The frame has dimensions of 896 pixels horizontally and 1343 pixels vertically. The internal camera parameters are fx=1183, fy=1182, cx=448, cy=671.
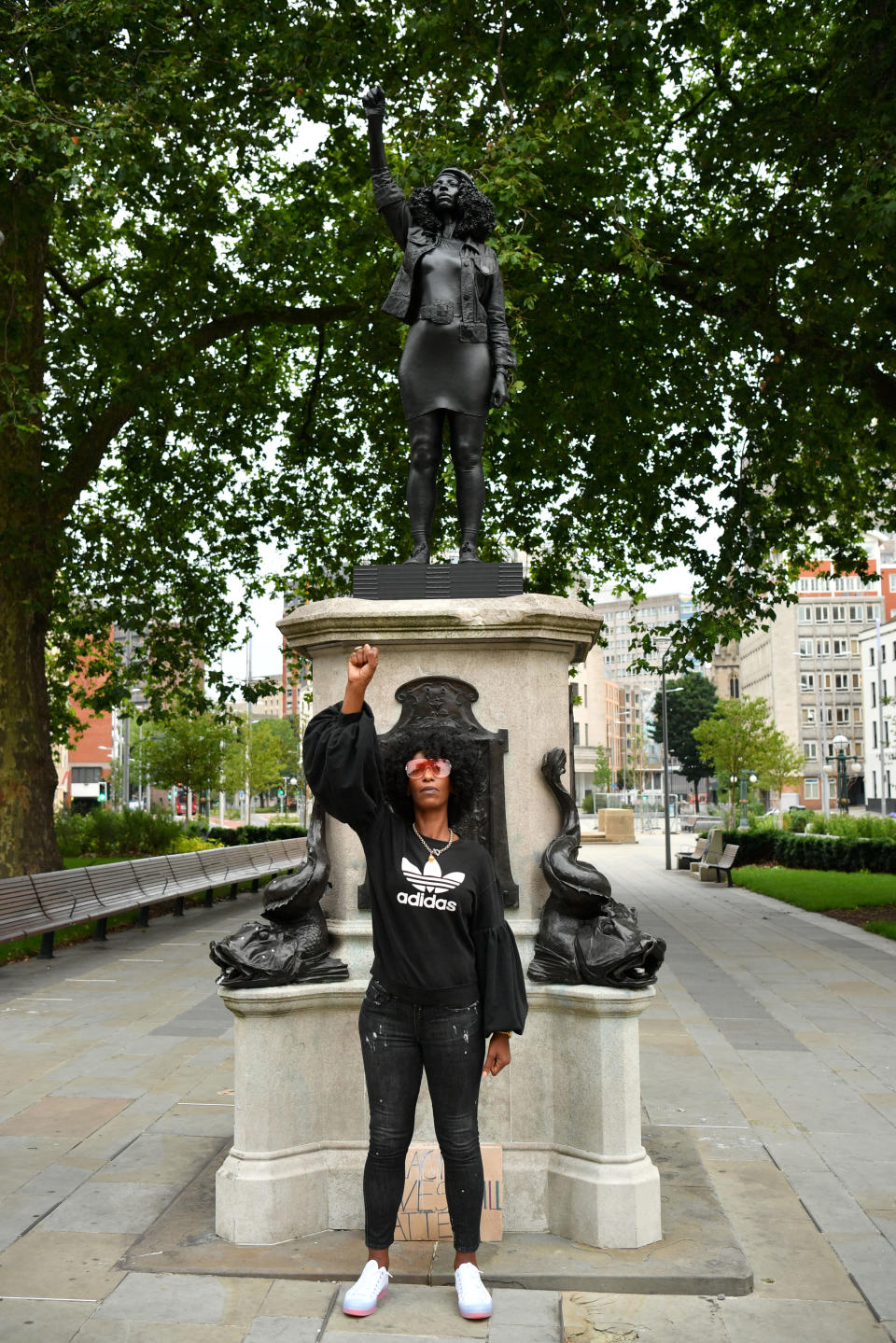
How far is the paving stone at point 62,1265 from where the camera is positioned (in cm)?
410

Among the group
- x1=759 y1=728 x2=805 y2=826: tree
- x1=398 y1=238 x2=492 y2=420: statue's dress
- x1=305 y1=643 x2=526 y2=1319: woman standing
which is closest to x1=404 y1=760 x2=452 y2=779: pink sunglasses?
x1=305 y1=643 x2=526 y2=1319: woman standing

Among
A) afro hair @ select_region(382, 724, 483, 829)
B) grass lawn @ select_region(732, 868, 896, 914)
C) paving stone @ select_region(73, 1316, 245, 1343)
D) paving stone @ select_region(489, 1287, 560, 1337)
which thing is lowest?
grass lawn @ select_region(732, 868, 896, 914)

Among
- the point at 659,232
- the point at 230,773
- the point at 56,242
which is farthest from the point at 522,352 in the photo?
the point at 230,773

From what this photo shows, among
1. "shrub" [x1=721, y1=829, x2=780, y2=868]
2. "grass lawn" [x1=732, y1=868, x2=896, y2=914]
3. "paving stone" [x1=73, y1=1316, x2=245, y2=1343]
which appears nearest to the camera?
"paving stone" [x1=73, y1=1316, x2=245, y2=1343]

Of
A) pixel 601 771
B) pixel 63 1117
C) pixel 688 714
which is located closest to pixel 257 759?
pixel 601 771

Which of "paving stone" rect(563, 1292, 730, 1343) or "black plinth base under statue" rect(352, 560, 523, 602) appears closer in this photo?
"paving stone" rect(563, 1292, 730, 1343)

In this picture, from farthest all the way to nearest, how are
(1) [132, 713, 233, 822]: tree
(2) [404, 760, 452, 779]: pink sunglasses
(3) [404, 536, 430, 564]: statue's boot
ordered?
(1) [132, 713, 233, 822]: tree < (3) [404, 536, 430, 564]: statue's boot < (2) [404, 760, 452, 779]: pink sunglasses

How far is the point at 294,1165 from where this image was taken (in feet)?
15.2

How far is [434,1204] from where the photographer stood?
4543 millimetres

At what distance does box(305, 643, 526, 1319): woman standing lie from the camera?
12.9ft

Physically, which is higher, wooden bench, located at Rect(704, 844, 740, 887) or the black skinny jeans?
the black skinny jeans

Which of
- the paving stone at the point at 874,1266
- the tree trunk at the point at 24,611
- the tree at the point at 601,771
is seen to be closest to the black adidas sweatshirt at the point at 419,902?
the paving stone at the point at 874,1266

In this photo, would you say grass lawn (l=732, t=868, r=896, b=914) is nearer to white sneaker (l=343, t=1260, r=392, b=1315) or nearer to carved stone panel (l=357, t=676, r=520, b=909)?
carved stone panel (l=357, t=676, r=520, b=909)

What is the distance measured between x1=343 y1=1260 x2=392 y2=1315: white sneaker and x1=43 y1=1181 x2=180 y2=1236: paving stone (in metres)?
1.23
